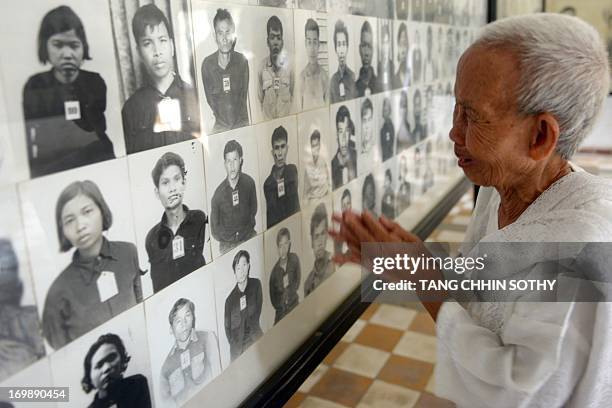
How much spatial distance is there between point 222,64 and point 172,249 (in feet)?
0.98

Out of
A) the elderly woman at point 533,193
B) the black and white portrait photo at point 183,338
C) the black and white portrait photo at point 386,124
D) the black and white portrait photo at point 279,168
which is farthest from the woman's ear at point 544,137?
the black and white portrait photo at point 386,124

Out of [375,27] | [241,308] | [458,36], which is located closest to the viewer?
[241,308]

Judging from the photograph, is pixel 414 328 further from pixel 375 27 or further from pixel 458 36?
pixel 458 36

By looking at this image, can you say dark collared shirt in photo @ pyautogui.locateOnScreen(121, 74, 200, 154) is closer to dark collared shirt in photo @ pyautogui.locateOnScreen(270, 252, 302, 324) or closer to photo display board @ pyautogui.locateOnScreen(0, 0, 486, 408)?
photo display board @ pyautogui.locateOnScreen(0, 0, 486, 408)

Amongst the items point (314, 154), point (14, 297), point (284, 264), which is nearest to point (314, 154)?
point (314, 154)

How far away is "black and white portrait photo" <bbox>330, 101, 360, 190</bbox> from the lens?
1224 mm

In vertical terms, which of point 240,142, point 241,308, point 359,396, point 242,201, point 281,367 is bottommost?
point 359,396

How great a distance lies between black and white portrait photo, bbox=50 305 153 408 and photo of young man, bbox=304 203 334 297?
1.68ft

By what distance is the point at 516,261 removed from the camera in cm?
82

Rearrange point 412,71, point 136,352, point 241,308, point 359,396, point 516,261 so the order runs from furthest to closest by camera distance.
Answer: point 412,71, point 359,396, point 241,308, point 516,261, point 136,352

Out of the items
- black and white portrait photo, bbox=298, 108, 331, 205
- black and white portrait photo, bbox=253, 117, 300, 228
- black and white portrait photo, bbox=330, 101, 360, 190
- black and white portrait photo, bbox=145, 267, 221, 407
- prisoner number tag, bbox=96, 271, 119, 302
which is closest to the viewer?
prisoner number tag, bbox=96, 271, 119, 302

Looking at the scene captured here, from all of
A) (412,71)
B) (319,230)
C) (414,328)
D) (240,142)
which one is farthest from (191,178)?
(412,71)

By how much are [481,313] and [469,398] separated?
0.14 m

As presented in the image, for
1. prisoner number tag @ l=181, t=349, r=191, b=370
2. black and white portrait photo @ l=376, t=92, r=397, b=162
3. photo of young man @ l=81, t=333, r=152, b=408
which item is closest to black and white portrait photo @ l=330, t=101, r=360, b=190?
black and white portrait photo @ l=376, t=92, r=397, b=162
